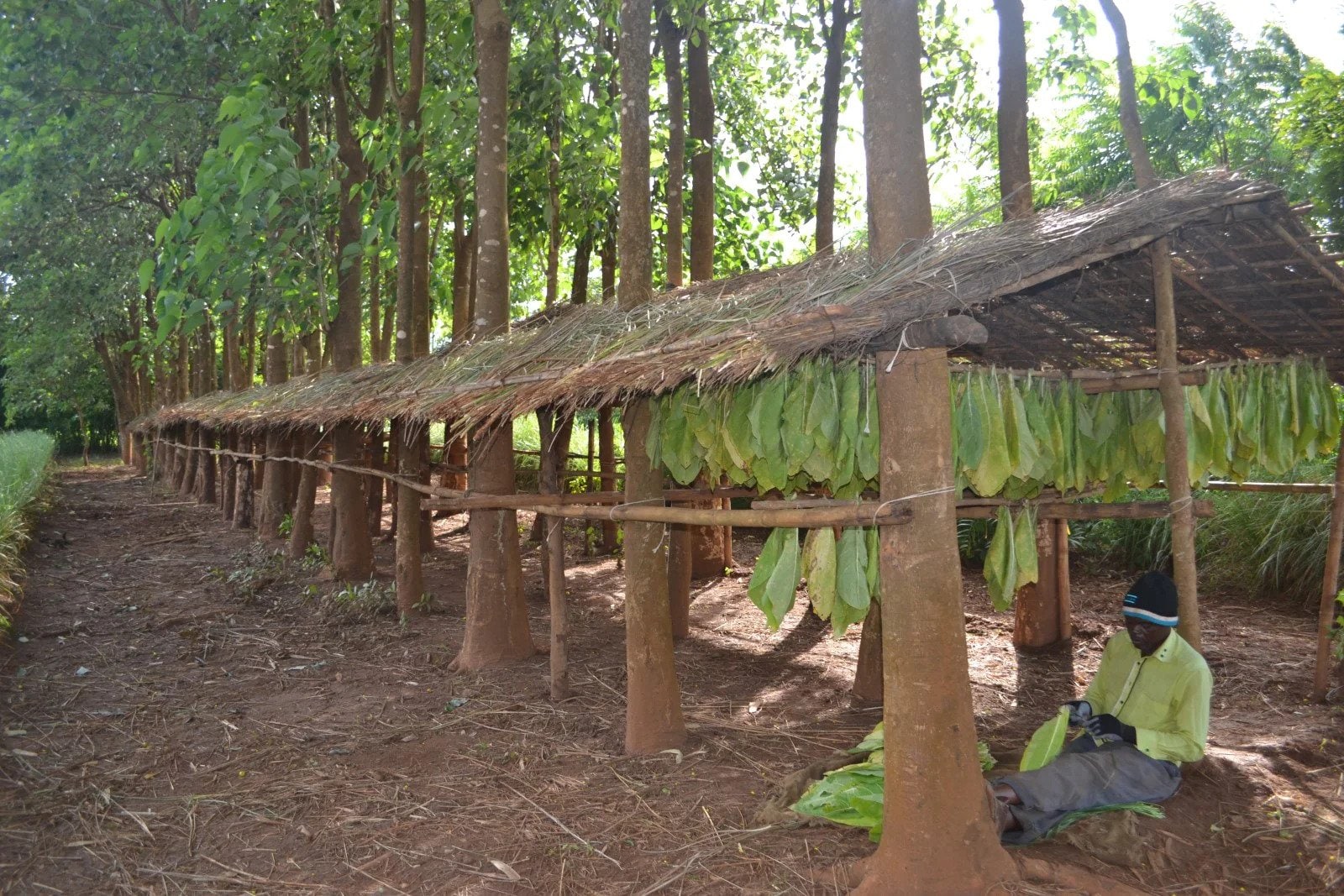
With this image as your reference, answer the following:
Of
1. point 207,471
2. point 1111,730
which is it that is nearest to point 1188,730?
point 1111,730

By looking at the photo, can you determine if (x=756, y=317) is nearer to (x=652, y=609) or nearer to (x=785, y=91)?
(x=652, y=609)

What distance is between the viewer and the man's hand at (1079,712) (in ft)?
14.5

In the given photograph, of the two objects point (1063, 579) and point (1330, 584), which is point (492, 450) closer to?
point (1063, 579)

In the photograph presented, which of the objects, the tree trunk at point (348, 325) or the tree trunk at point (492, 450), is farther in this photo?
the tree trunk at point (348, 325)

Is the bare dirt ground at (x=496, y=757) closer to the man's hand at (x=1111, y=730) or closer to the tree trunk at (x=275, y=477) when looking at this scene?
the man's hand at (x=1111, y=730)

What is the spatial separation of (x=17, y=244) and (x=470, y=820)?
17068 millimetres

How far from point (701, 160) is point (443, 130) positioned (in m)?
2.61

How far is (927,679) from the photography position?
11.5 feet

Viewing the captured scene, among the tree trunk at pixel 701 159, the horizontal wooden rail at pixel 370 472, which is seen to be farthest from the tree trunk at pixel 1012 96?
the horizontal wooden rail at pixel 370 472

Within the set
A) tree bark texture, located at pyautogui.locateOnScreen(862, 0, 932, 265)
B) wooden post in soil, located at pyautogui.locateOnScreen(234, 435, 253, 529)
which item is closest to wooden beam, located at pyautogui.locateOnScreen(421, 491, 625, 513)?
tree bark texture, located at pyautogui.locateOnScreen(862, 0, 932, 265)

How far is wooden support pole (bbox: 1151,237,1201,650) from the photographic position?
4.41m

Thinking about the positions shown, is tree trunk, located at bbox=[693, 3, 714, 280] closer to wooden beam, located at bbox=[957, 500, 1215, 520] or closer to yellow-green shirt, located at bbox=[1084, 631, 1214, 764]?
wooden beam, located at bbox=[957, 500, 1215, 520]

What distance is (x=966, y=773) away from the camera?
3.54 metres

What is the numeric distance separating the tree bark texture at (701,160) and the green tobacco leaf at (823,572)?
557 cm
